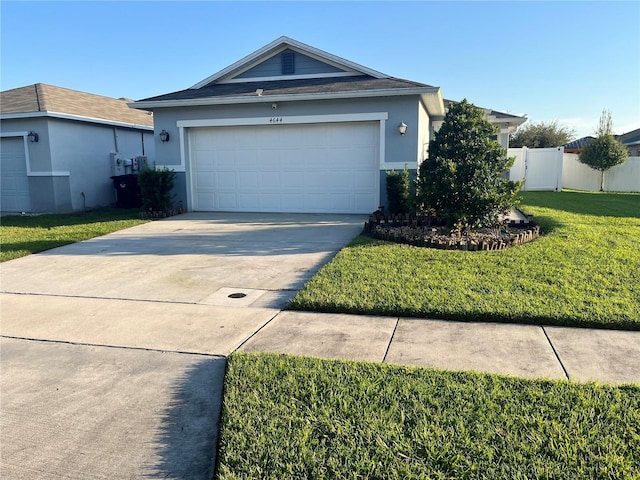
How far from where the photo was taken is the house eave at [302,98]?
11.3 meters

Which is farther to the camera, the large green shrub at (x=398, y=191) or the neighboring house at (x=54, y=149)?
the neighboring house at (x=54, y=149)

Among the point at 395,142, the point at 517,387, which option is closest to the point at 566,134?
the point at 395,142

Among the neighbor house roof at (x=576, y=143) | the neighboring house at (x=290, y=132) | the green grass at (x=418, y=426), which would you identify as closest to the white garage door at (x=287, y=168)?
the neighboring house at (x=290, y=132)

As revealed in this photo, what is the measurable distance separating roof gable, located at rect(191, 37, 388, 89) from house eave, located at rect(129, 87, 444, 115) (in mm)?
1717

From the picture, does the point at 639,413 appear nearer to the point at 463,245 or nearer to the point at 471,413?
the point at 471,413

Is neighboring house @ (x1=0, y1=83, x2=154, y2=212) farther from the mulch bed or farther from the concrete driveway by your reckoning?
the mulch bed

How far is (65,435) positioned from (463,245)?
20.7 feet

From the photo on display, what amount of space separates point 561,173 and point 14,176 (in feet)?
70.9

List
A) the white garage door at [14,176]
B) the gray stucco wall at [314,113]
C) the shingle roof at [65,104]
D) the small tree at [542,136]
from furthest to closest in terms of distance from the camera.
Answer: the small tree at [542,136] → the white garage door at [14,176] → the shingle roof at [65,104] → the gray stucco wall at [314,113]

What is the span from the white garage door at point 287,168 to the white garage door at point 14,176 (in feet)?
18.6

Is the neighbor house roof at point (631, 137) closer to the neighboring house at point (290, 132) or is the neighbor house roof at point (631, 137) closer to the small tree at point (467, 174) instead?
the neighboring house at point (290, 132)

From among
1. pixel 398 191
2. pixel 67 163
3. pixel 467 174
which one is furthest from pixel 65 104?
pixel 467 174

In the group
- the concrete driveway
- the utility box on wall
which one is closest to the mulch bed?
the concrete driveway

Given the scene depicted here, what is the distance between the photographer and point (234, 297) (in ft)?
18.4
